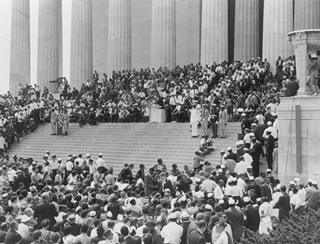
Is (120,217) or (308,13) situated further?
(308,13)

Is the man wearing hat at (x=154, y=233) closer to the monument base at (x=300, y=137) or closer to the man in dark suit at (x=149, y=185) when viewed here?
the man in dark suit at (x=149, y=185)

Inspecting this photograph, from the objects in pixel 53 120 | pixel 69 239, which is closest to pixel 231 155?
pixel 69 239

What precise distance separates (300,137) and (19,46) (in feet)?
110

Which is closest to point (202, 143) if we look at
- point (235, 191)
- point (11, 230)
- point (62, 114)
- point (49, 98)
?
point (235, 191)

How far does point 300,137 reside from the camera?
791 inches

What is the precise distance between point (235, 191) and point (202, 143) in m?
9.70

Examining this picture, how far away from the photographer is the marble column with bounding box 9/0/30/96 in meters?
48.0

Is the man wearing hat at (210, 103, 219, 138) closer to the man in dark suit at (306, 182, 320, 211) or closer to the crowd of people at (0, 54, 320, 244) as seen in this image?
the crowd of people at (0, 54, 320, 244)

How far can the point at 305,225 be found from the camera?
11.9m

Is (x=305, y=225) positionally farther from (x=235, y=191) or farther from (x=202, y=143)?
(x=202, y=143)

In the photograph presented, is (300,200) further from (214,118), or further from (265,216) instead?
(214,118)

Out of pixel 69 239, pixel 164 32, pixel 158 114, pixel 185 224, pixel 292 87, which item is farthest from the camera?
pixel 164 32

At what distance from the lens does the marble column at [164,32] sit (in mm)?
40500

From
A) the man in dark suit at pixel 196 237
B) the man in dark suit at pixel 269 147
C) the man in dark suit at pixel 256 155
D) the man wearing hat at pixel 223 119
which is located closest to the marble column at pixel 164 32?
the man wearing hat at pixel 223 119
